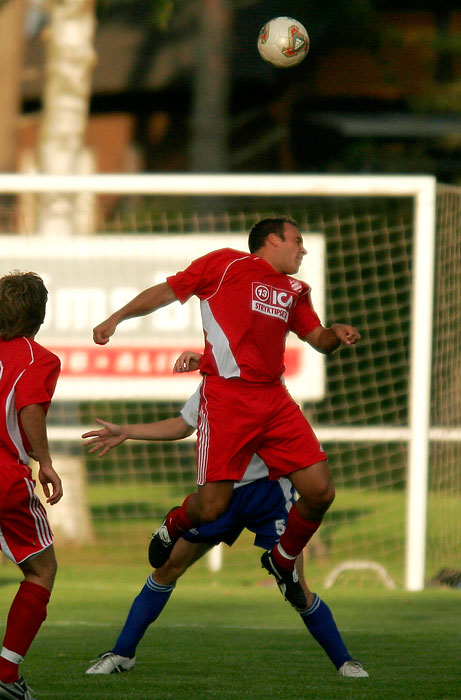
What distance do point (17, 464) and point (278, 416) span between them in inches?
47.3

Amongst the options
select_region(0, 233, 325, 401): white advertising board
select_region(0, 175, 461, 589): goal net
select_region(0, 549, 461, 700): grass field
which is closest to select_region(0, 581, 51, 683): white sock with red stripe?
select_region(0, 549, 461, 700): grass field

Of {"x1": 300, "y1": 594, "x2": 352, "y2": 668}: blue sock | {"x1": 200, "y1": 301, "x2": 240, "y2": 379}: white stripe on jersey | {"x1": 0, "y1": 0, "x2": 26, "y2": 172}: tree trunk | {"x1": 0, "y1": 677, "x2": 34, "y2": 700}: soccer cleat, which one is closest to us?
{"x1": 0, "y1": 677, "x2": 34, "y2": 700}: soccer cleat

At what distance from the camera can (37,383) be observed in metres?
4.46

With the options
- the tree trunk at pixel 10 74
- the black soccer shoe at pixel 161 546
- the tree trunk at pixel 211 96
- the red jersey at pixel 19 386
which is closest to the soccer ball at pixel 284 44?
the black soccer shoe at pixel 161 546

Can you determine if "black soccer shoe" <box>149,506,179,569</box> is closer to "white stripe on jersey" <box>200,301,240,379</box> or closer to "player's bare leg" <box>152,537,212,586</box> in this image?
"player's bare leg" <box>152,537,212,586</box>

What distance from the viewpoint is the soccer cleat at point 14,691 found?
14.4 feet

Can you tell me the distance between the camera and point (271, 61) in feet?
23.1

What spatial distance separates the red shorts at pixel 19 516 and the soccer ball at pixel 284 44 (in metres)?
3.43

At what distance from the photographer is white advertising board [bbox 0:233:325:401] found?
8922 mm

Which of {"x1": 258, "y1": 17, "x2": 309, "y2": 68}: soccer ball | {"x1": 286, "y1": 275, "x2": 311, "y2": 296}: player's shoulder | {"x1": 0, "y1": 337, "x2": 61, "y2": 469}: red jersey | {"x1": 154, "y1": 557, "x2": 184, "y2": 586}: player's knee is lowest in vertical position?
{"x1": 154, "y1": 557, "x2": 184, "y2": 586}: player's knee

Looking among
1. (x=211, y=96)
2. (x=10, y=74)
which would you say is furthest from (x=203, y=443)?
(x=211, y=96)

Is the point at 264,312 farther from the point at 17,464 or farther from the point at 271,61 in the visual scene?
the point at 271,61

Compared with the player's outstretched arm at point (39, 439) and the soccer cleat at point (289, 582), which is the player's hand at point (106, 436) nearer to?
the player's outstretched arm at point (39, 439)

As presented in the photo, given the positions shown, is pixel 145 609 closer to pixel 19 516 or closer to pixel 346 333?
pixel 19 516
